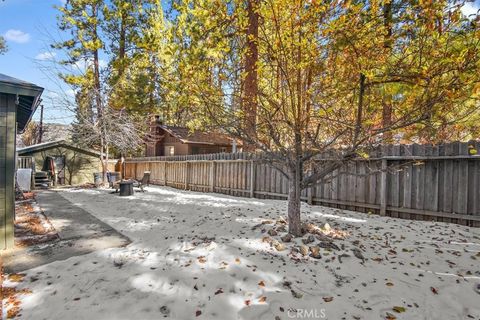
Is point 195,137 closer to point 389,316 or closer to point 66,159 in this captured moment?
point 66,159

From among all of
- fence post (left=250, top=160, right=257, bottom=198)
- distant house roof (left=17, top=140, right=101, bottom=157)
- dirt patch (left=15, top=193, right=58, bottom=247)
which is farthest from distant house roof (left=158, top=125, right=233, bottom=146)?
dirt patch (left=15, top=193, right=58, bottom=247)

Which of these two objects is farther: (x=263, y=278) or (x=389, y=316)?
(x=263, y=278)

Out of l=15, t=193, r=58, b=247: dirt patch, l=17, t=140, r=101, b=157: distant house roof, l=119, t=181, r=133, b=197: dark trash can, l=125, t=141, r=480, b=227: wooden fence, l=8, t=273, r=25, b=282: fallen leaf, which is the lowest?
l=15, t=193, r=58, b=247: dirt patch

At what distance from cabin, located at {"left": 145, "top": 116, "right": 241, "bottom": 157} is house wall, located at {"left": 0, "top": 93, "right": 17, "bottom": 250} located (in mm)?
12631

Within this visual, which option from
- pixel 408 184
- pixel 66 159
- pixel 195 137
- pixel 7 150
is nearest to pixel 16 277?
pixel 7 150

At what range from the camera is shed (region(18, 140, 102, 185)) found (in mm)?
15180

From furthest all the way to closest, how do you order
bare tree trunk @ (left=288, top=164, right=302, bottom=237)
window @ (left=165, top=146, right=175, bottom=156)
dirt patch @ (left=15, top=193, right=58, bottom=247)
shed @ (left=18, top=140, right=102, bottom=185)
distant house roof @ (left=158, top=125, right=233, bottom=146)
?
window @ (left=165, top=146, right=175, bottom=156) → distant house roof @ (left=158, top=125, right=233, bottom=146) → shed @ (left=18, top=140, right=102, bottom=185) → dirt patch @ (left=15, top=193, right=58, bottom=247) → bare tree trunk @ (left=288, top=164, right=302, bottom=237)

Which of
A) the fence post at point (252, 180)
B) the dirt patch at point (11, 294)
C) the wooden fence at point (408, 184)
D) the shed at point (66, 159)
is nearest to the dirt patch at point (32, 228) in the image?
the dirt patch at point (11, 294)

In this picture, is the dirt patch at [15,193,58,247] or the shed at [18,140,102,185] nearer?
the dirt patch at [15,193,58,247]

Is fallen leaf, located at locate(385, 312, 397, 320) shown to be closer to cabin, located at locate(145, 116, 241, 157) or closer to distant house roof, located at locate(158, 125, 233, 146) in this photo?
cabin, located at locate(145, 116, 241, 157)

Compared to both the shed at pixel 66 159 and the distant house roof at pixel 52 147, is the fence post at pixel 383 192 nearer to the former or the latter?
the shed at pixel 66 159

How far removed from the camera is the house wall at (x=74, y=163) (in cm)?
1541

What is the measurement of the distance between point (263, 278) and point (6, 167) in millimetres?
A: 4450

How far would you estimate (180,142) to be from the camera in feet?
60.2
